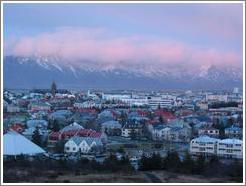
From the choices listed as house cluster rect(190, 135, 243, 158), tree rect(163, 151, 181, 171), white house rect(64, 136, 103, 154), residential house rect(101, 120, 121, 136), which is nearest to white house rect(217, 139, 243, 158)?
house cluster rect(190, 135, 243, 158)

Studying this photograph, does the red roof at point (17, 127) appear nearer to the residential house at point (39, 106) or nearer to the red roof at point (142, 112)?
the residential house at point (39, 106)

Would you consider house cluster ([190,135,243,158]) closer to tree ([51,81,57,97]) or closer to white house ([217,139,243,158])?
white house ([217,139,243,158])

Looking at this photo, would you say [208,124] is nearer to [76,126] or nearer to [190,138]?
[190,138]

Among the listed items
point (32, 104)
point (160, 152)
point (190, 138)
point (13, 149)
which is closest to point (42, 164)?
point (13, 149)

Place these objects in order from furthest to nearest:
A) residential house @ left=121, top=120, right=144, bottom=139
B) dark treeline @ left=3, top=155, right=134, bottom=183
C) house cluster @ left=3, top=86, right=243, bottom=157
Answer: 1. residential house @ left=121, top=120, right=144, bottom=139
2. house cluster @ left=3, top=86, right=243, bottom=157
3. dark treeline @ left=3, top=155, right=134, bottom=183

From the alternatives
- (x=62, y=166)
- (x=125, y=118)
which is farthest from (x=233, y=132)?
(x=62, y=166)
